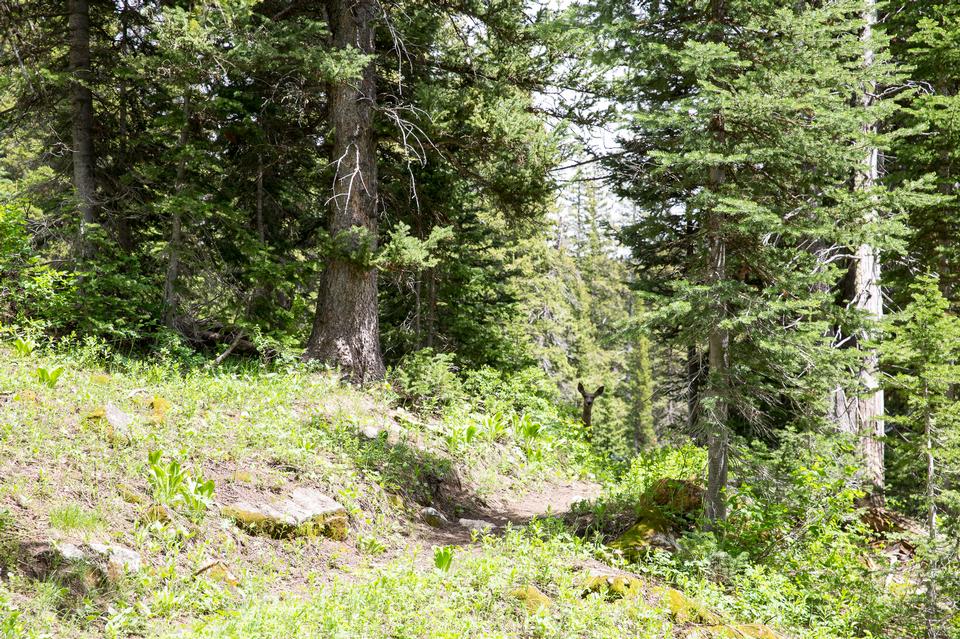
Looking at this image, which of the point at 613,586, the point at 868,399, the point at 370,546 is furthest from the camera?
the point at 868,399

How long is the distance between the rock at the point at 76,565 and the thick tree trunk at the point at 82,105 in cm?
689

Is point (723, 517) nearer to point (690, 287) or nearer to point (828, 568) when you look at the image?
point (828, 568)

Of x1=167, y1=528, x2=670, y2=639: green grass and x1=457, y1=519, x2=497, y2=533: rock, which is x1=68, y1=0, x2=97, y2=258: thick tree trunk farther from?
x1=167, y1=528, x2=670, y2=639: green grass

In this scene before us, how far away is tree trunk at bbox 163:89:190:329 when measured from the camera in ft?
29.7

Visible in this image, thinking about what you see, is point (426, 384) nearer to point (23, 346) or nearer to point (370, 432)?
point (370, 432)

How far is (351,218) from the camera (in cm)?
958

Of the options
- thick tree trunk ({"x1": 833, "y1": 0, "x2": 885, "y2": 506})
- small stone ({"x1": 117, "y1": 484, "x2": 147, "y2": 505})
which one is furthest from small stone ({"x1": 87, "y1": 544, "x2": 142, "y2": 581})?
thick tree trunk ({"x1": 833, "y1": 0, "x2": 885, "y2": 506})

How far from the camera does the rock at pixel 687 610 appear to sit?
520cm

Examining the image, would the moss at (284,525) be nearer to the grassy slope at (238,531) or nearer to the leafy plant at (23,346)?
the grassy slope at (238,531)

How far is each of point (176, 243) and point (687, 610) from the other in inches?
333

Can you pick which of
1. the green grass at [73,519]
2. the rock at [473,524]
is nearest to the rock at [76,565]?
the green grass at [73,519]

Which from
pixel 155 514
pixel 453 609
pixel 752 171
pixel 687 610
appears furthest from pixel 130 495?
pixel 752 171

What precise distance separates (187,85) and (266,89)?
1812 mm

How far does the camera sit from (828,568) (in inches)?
252
